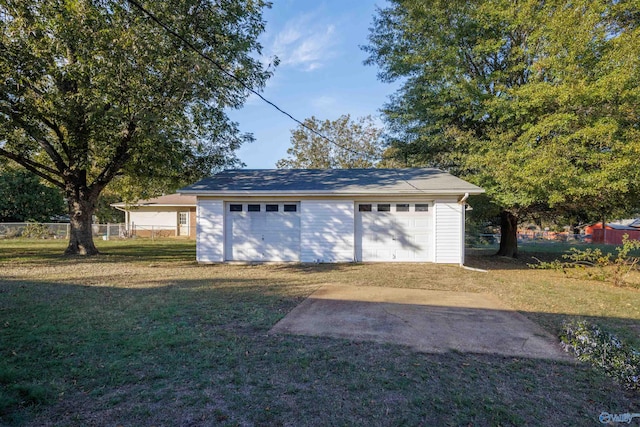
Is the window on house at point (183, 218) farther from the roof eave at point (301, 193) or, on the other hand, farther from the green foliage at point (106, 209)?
the roof eave at point (301, 193)

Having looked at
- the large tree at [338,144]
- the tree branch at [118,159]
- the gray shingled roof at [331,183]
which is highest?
the large tree at [338,144]

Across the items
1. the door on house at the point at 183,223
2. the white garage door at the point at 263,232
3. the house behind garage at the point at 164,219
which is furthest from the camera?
the door on house at the point at 183,223

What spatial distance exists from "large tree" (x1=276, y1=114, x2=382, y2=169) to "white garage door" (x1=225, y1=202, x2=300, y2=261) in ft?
59.7

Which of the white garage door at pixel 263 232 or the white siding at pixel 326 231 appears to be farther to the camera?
the white garage door at pixel 263 232

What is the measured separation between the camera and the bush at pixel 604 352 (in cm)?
324

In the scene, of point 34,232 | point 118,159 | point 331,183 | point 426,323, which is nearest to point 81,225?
point 118,159

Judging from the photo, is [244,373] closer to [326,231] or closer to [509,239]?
[326,231]

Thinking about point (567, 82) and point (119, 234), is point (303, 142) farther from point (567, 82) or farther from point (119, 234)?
point (567, 82)

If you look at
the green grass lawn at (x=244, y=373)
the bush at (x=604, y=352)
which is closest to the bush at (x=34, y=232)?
the green grass lawn at (x=244, y=373)

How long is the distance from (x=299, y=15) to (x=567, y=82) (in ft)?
26.6

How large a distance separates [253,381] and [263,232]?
28.4ft

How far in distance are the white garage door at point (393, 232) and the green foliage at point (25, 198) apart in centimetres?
2384

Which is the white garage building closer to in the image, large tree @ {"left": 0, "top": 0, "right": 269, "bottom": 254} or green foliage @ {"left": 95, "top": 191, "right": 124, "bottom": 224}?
large tree @ {"left": 0, "top": 0, "right": 269, "bottom": 254}

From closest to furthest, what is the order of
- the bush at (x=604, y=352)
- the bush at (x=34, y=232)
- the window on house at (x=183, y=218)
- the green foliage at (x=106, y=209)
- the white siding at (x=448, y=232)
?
the bush at (x=604, y=352), the white siding at (x=448, y=232), the bush at (x=34, y=232), the window on house at (x=183, y=218), the green foliage at (x=106, y=209)
